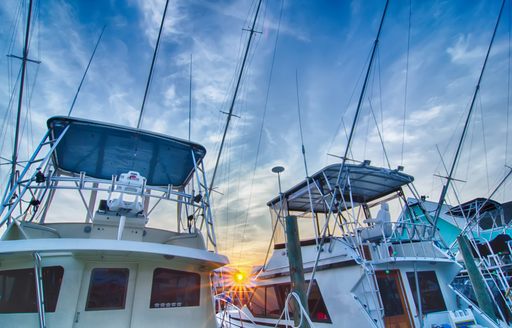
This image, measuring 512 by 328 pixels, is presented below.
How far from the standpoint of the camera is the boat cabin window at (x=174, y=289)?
4.32 m

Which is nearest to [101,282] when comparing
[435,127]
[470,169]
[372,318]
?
[372,318]

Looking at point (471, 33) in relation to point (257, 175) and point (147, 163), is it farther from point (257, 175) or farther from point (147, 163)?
point (147, 163)

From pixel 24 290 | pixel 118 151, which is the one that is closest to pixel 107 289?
pixel 24 290

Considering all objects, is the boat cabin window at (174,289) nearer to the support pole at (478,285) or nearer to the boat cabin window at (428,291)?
the boat cabin window at (428,291)

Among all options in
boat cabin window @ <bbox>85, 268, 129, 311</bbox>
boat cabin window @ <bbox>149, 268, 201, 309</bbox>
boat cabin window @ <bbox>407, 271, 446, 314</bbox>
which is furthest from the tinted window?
boat cabin window @ <bbox>85, 268, 129, 311</bbox>

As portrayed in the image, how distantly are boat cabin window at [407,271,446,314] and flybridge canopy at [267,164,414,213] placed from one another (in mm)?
2904

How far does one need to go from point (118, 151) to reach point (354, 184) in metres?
7.46

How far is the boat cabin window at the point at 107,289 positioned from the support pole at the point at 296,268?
3.45 m

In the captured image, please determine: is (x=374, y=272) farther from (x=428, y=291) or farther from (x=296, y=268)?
(x=428, y=291)

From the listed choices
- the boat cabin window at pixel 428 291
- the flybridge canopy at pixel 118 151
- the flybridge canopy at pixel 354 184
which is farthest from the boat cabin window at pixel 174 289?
the boat cabin window at pixel 428 291

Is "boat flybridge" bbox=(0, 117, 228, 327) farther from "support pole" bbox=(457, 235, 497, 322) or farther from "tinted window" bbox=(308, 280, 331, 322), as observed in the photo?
"support pole" bbox=(457, 235, 497, 322)

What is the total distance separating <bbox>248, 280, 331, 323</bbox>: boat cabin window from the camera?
7060 mm

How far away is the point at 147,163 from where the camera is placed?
6.40 meters

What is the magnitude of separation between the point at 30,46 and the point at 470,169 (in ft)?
60.6
